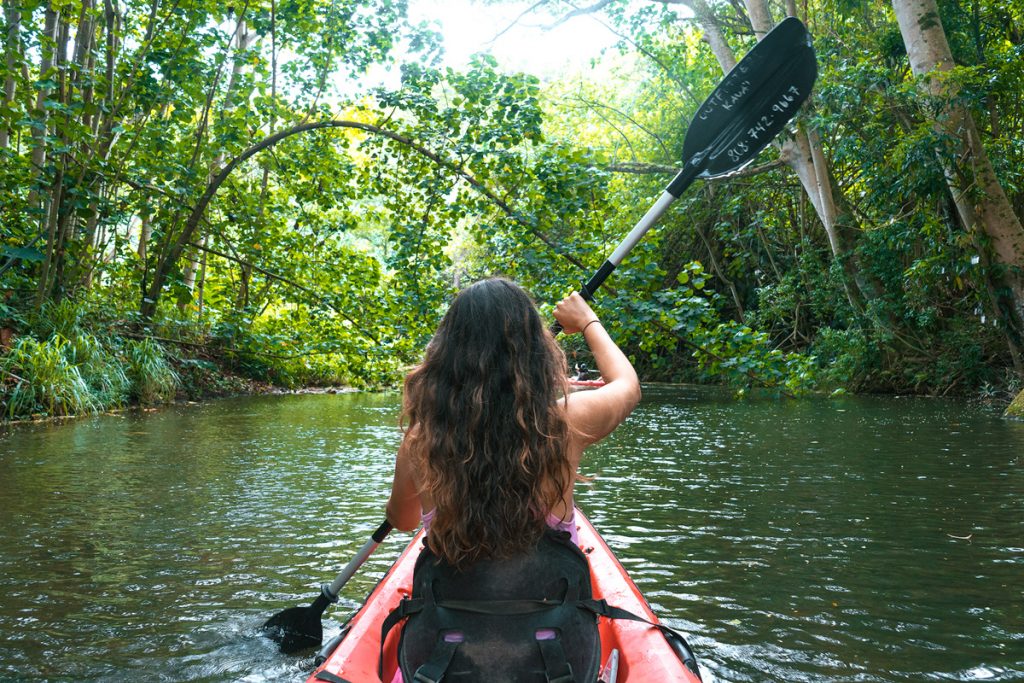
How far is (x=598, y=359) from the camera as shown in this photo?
2115 mm

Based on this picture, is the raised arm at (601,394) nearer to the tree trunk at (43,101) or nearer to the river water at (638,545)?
the river water at (638,545)

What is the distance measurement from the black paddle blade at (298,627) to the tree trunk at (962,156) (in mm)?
8625

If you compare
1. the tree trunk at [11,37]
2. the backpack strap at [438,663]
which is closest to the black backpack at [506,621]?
the backpack strap at [438,663]

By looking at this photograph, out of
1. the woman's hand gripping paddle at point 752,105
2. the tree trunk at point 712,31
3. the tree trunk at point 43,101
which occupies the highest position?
the tree trunk at point 712,31

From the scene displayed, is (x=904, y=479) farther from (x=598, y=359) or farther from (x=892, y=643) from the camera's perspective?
(x=598, y=359)

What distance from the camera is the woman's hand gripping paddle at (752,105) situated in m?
3.36

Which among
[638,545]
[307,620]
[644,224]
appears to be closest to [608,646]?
[307,620]

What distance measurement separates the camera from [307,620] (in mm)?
3016

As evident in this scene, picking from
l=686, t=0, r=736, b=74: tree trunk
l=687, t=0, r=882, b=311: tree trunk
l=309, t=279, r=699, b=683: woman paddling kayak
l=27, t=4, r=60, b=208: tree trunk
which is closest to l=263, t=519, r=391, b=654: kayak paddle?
l=309, t=279, r=699, b=683: woman paddling kayak

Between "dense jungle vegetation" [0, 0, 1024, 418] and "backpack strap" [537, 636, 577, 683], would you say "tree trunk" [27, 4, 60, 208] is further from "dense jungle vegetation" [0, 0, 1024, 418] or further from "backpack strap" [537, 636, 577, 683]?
"backpack strap" [537, 636, 577, 683]

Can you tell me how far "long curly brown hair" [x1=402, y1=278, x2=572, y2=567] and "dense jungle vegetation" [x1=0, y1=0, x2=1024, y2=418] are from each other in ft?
13.1

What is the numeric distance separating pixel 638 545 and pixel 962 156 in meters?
7.16

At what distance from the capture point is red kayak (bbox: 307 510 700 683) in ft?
6.26

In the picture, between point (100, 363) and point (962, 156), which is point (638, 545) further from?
point (100, 363)
